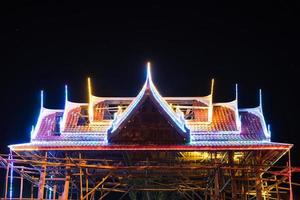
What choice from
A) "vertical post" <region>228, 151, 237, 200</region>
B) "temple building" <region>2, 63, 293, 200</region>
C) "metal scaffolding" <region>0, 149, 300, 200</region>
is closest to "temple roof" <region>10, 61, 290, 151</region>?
"temple building" <region>2, 63, 293, 200</region>

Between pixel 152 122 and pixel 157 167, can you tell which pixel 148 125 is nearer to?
pixel 152 122

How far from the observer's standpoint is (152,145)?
20.5 meters


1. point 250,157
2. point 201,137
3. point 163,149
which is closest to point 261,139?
point 250,157

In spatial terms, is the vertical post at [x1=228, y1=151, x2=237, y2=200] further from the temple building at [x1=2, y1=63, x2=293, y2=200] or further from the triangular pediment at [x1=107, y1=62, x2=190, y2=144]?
the triangular pediment at [x1=107, y1=62, x2=190, y2=144]

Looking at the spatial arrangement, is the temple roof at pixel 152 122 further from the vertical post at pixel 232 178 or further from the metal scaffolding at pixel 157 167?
the metal scaffolding at pixel 157 167

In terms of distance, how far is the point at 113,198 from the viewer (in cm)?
3862

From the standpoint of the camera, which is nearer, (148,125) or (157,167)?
(157,167)

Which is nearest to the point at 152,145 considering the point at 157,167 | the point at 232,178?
the point at 157,167

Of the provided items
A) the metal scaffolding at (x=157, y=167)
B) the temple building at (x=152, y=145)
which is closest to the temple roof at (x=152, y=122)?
the temple building at (x=152, y=145)

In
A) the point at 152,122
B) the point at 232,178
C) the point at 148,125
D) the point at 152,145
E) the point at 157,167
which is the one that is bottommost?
the point at 232,178

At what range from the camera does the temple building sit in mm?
20359

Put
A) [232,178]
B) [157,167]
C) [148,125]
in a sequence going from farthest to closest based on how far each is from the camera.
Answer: [148,125] → [232,178] → [157,167]

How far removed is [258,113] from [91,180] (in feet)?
25.1

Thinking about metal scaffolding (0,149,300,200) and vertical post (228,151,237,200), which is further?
vertical post (228,151,237,200)
